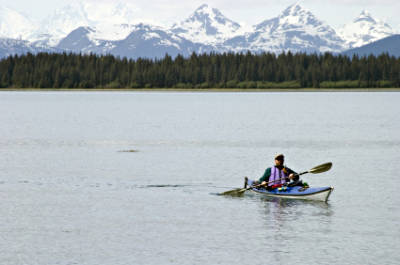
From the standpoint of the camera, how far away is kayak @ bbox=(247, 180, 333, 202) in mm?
33031

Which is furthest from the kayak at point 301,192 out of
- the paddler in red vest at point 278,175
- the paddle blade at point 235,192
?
the paddle blade at point 235,192

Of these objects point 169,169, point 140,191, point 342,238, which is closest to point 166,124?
point 169,169

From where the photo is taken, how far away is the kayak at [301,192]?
3303cm

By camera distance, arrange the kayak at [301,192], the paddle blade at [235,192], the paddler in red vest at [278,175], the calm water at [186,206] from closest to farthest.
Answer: the calm water at [186,206] → the kayak at [301,192] → the paddler in red vest at [278,175] → the paddle blade at [235,192]

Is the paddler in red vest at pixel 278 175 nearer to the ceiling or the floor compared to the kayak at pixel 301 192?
nearer to the ceiling

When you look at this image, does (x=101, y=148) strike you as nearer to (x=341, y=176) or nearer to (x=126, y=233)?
A: (x=341, y=176)

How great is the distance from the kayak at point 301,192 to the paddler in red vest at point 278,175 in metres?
0.33

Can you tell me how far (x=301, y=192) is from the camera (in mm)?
33969

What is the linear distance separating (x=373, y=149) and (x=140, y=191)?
28268 mm

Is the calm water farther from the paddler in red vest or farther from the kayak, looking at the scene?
the paddler in red vest

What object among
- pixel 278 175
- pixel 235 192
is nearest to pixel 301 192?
pixel 278 175

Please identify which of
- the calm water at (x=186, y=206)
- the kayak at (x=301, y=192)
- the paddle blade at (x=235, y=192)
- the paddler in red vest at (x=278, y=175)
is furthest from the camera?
the paddle blade at (x=235, y=192)

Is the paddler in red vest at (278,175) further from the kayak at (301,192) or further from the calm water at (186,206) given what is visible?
the calm water at (186,206)

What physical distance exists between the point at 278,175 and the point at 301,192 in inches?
68.2
